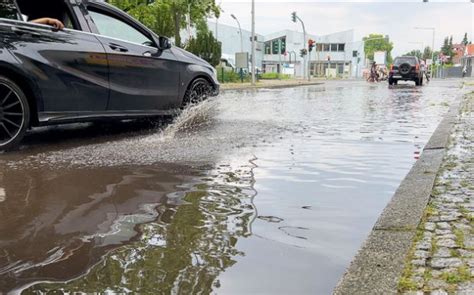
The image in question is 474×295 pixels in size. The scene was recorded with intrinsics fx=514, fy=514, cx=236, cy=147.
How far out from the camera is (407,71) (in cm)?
3081

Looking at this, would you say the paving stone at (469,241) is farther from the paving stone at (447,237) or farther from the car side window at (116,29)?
the car side window at (116,29)

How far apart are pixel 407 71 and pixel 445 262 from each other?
98.8 feet


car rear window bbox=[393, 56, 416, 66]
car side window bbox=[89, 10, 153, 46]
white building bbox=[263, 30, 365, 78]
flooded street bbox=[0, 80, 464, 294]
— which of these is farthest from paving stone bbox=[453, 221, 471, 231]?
white building bbox=[263, 30, 365, 78]

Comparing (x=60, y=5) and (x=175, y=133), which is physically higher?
(x=60, y=5)

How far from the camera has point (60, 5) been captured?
6.33m

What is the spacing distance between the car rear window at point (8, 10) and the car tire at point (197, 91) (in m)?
2.72

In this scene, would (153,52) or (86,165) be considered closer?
(86,165)

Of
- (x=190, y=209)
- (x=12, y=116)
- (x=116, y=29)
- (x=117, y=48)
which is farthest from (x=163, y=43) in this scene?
(x=190, y=209)

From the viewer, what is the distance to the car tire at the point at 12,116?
5602mm

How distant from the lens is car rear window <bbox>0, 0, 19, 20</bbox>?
560 centimetres

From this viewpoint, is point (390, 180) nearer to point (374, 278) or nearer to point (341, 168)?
point (341, 168)

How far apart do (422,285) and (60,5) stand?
5547 millimetres

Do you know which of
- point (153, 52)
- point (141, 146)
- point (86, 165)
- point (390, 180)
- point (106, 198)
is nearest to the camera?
point (106, 198)

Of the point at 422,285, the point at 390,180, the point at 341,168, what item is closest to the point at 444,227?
the point at 422,285
